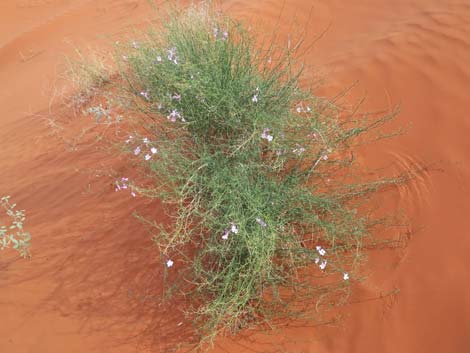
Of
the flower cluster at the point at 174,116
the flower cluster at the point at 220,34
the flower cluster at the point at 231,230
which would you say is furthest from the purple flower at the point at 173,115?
the flower cluster at the point at 231,230

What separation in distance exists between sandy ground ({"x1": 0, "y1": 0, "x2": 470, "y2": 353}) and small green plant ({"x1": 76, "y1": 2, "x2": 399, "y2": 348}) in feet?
0.58

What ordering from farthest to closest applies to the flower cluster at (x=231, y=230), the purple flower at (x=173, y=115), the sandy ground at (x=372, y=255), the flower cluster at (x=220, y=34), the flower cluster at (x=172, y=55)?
1. the flower cluster at (x=220, y=34)
2. the flower cluster at (x=172, y=55)
3. the purple flower at (x=173, y=115)
4. the sandy ground at (x=372, y=255)
5. the flower cluster at (x=231, y=230)

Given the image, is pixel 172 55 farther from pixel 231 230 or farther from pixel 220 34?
pixel 231 230

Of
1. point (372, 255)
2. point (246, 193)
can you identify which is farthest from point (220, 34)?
point (372, 255)

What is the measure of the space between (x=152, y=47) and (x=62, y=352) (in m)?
2.28

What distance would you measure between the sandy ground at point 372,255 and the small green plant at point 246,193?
0.18m

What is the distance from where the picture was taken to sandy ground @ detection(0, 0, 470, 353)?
2.42m

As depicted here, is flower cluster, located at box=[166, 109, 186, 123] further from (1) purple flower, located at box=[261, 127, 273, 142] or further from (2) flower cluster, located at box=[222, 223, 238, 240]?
(2) flower cluster, located at box=[222, 223, 238, 240]

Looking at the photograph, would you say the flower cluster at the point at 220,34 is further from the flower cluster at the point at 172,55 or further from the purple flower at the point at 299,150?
the purple flower at the point at 299,150

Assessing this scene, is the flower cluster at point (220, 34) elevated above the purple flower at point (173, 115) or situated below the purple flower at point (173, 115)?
above

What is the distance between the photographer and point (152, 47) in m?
3.36

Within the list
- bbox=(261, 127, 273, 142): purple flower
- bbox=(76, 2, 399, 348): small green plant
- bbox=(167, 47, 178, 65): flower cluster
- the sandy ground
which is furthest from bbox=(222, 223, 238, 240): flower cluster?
bbox=(167, 47, 178, 65): flower cluster

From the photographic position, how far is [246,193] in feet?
7.39

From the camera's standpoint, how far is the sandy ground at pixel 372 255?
2418mm
